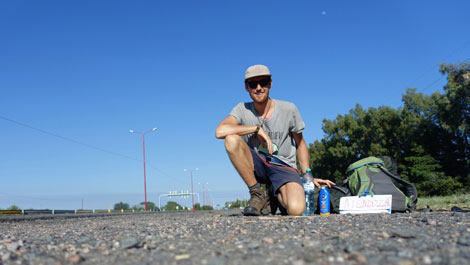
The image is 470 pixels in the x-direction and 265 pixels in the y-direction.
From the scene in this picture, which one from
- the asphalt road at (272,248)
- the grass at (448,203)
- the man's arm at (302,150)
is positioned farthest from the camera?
the grass at (448,203)

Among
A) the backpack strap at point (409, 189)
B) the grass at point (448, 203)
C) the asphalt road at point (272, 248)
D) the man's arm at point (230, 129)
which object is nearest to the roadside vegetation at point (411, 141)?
the grass at point (448, 203)

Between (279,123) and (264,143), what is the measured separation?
0.49 meters

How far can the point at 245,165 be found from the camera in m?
5.04

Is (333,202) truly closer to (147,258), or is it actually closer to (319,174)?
(147,258)

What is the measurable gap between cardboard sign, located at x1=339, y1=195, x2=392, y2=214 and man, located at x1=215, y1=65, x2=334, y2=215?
49 centimetres

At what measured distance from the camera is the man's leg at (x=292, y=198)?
189 inches

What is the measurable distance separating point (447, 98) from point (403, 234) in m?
28.4

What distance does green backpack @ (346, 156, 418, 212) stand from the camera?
497 cm

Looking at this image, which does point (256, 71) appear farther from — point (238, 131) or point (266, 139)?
point (266, 139)

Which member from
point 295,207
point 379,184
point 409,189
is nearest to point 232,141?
point 295,207

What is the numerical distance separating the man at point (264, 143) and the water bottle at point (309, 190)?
141mm

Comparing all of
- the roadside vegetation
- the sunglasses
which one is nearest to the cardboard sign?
the sunglasses

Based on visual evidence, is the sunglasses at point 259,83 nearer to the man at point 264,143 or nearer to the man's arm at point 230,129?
the man at point 264,143

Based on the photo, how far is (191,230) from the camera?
10.5 ft
